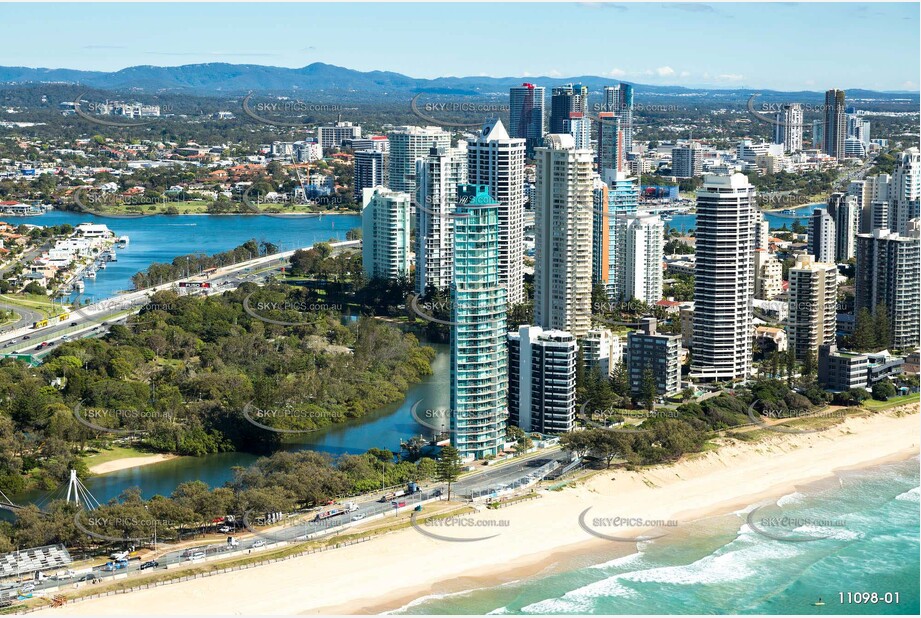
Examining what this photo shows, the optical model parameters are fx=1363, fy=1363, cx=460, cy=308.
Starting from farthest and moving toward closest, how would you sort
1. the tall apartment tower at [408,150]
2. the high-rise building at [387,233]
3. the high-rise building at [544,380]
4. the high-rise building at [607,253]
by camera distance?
1. the tall apartment tower at [408,150]
2. the high-rise building at [387,233]
3. the high-rise building at [607,253]
4. the high-rise building at [544,380]

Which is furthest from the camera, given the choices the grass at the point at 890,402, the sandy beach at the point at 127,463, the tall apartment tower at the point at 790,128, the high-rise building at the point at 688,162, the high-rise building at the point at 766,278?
the tall apartment tower at the point at 790,128

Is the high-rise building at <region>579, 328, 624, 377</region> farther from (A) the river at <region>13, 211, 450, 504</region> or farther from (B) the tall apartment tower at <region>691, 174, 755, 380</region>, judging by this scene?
(A) the river at <region>13, 211, 450, 504</region>

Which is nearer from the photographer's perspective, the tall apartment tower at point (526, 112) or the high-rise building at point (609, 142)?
the tall apartment tower at point (526, 112)

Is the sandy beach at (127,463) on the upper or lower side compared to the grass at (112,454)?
lower

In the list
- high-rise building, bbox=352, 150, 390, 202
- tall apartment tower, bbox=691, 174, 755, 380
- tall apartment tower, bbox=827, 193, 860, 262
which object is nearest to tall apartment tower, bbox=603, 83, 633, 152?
high-rise building, bbox=352, 150, 390, 202

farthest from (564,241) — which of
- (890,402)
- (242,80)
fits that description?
(242,80)

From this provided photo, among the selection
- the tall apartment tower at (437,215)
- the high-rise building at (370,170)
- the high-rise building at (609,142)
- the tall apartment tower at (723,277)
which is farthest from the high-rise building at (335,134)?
the tall apartment tower at (723,277)

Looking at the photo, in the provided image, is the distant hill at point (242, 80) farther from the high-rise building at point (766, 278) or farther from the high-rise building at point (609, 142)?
the high-rise building at point (766, 278)
